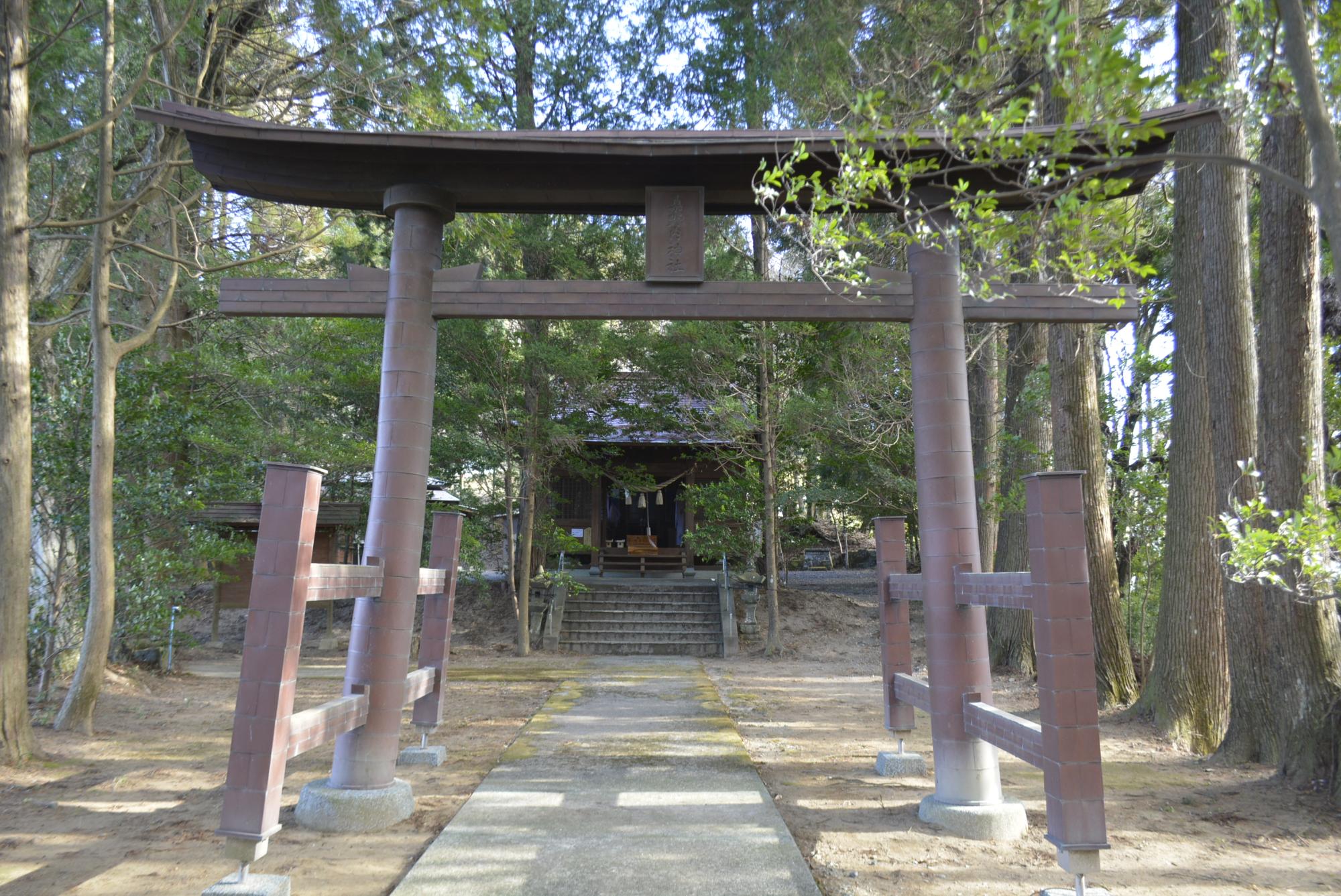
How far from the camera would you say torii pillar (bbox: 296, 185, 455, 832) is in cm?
470

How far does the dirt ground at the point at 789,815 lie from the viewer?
3.82 metres

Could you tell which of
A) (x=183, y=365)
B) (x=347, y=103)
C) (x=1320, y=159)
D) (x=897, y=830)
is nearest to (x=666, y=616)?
(x=183, y=365)

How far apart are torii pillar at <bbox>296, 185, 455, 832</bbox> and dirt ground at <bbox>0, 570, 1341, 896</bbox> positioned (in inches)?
9.0

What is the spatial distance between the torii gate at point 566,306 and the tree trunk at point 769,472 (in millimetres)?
7494

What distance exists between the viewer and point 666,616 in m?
14.5

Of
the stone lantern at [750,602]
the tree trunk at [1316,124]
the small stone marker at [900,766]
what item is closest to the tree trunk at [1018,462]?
the stone lantern at [750,602]

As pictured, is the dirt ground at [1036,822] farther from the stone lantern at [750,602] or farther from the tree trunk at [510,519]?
the tree trunk at [510,519]

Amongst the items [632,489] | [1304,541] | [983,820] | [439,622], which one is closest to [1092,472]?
[1304,541]

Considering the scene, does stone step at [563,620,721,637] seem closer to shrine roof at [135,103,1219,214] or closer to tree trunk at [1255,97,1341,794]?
tree trunk at [1255,97,1341,794]

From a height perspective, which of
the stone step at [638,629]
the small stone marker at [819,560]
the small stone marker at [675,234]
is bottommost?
the stone step at [638,629]

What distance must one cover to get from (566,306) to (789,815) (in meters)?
3.31

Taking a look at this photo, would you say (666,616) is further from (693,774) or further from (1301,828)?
(1301,828)

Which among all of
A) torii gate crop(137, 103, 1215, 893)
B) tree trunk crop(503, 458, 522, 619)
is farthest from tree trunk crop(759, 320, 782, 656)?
torii gate crop(137, 103, 1215, 893)

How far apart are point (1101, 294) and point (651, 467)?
1463 centimetres
